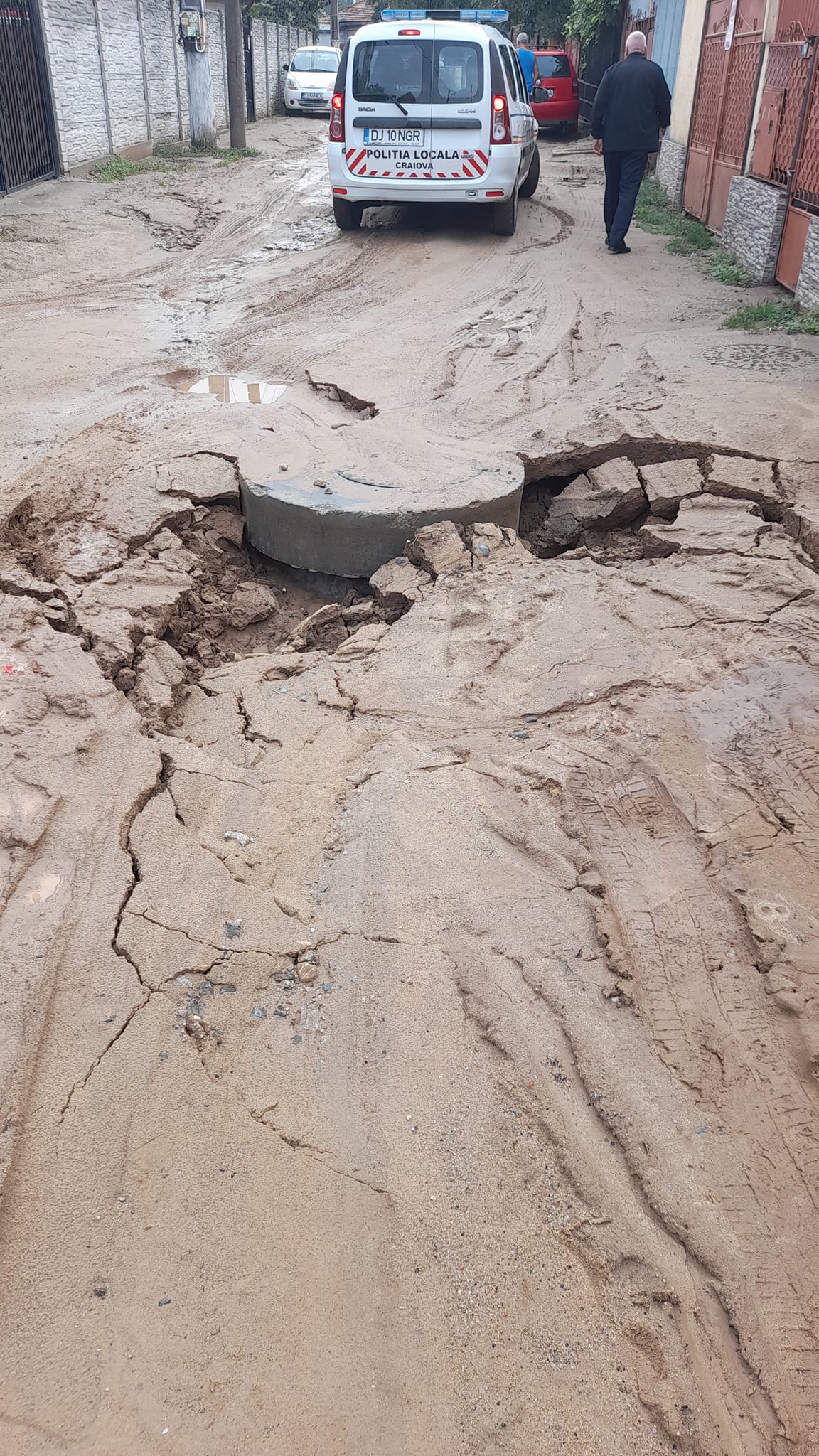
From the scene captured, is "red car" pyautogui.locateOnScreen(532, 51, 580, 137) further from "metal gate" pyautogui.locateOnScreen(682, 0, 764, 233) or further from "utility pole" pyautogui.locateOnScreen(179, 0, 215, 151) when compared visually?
"metal gate" pyautogui.locateOnScreen(682, 0, 764, 233)

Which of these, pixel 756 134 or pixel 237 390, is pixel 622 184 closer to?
pixel 756 134

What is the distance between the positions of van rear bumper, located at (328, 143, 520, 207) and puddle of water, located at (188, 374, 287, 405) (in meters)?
4.25

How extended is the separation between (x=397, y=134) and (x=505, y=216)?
1.39 m

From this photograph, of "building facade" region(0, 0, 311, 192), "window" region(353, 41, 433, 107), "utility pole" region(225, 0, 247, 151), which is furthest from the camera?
"utility pole" region(225, 0, 247, 151)

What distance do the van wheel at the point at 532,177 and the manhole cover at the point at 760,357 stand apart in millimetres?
6359

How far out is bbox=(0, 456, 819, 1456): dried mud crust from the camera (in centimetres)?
183

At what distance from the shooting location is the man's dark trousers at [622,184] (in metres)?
9.18

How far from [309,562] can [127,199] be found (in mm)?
9896

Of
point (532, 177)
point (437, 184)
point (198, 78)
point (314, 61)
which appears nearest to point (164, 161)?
point (198, 78)

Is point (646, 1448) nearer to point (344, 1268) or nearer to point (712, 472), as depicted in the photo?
point (344, 1268)

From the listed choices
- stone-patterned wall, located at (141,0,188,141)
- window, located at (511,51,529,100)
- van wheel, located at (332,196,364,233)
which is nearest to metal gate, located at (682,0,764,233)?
window, located at (511,51,529,100)

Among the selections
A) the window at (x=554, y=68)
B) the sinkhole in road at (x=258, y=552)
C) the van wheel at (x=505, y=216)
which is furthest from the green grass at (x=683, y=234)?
the window at (x=554, y=68)

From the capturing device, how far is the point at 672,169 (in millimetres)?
12523

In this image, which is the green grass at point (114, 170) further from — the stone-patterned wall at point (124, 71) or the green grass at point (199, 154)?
the green grass at point (199, 154)
